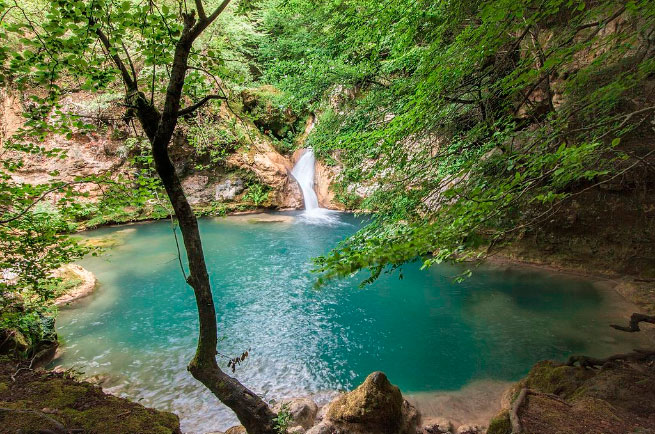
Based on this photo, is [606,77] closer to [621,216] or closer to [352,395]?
[621,216]

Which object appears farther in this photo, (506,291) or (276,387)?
(506,291)

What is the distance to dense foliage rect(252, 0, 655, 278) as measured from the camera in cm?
250

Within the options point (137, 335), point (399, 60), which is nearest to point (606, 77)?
point (399, 60)

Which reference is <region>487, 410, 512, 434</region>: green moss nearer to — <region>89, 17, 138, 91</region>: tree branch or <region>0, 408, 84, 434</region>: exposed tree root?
<region>0, 408, 84, 434</region>: exposed tree root

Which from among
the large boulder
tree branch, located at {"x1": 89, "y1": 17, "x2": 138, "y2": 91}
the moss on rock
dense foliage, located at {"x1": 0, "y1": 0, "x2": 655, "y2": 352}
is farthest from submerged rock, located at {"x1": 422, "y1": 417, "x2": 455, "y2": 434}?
tree branch, located at {"x1": 89, "y1": 17, "x2": 138, "y2": 91}

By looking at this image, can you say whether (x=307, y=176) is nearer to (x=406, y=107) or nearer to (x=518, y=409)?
(x=406, y=107)

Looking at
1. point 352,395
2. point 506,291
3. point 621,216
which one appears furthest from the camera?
point 506,291

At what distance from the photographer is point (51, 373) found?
3.60m

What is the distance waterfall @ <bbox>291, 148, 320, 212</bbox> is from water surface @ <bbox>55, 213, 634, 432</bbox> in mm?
8548

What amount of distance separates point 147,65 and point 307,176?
17235 millimetres

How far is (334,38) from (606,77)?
4.91 m

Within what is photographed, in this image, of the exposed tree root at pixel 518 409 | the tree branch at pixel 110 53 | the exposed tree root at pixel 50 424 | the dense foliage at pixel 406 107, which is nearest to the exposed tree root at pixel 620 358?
the exposed tree root at pixel 518 409

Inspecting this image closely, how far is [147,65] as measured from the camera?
9.78ft

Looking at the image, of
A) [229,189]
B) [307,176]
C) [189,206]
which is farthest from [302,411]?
[307,176]
